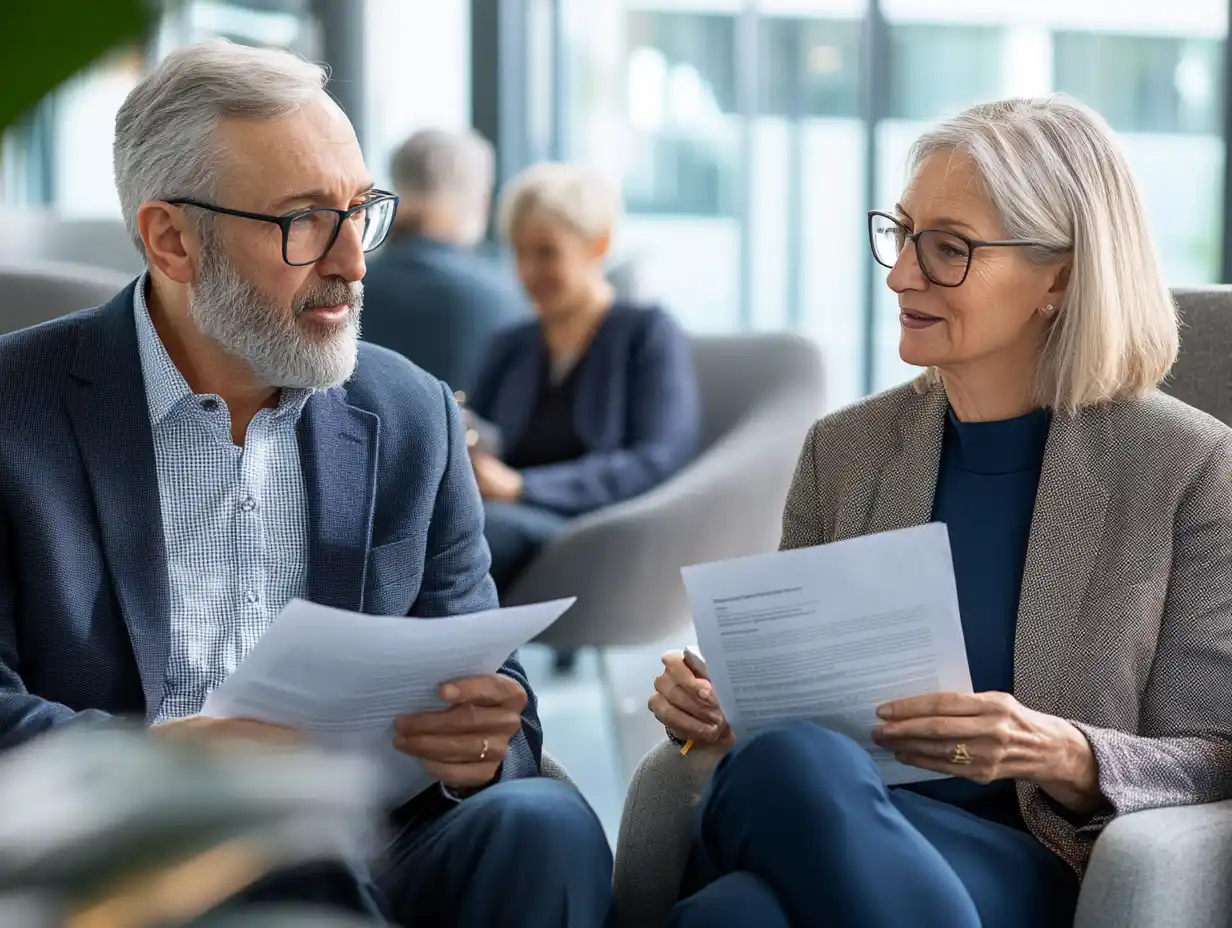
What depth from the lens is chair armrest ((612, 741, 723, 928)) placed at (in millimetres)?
1552

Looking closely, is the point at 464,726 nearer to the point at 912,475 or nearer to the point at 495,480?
the point at 912,475

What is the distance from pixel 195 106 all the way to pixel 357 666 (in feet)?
1.99

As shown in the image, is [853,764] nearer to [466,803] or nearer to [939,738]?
[939,738]

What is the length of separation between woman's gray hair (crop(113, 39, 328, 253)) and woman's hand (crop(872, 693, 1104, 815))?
0.82 m

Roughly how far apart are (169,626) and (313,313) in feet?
1.10

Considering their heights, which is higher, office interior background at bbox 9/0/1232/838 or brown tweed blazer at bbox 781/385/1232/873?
office interior background at bbox 9/0/1232/838

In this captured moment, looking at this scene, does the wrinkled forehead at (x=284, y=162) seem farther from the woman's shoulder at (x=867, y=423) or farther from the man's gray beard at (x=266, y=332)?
the woman's shoulder at (x=867, y=423)

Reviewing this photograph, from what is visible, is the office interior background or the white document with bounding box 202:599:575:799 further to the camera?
the office interior background

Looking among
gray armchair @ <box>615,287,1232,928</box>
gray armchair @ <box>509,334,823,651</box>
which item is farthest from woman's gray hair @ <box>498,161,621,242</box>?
gray armchair @ <box>615,287,1232,928</box>

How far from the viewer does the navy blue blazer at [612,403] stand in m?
3.26

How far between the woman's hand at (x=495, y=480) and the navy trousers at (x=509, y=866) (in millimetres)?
1780

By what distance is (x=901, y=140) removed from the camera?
488cm

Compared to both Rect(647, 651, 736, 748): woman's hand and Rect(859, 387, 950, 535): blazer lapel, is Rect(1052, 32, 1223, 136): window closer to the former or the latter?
Rect(859, 387, 950, 535): blazer lapel

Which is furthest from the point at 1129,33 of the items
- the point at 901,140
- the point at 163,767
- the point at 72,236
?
the point at 163,767
